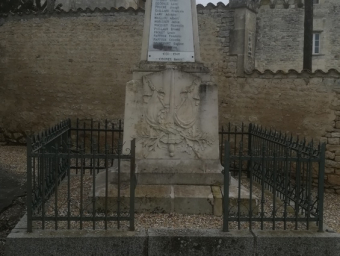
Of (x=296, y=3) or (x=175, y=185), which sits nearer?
(x=175, y=185)

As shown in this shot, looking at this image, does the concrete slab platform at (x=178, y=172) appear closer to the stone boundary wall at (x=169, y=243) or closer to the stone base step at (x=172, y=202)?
the stone base step at (x=172, y=202)

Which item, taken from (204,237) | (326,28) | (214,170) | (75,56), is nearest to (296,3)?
(326,28)

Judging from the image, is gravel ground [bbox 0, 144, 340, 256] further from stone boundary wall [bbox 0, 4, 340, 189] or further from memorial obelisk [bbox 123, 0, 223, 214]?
A: stone boundary wall [bbox 0, 4, 340, 189]

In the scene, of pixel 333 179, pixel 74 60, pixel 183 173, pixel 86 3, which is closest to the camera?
pixel 183 173

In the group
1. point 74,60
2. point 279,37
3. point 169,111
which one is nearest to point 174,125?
point 169,111

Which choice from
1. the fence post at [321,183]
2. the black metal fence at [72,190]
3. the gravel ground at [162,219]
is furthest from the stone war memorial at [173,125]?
the fence post at [321,183]

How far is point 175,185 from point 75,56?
7541mm

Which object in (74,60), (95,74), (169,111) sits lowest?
(169,111)

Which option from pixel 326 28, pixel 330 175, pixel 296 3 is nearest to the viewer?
pixel 330 175

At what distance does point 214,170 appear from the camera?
576 centimetres

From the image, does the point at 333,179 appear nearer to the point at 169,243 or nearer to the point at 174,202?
the point at 174,202

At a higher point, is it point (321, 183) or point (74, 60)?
point (74, 60)

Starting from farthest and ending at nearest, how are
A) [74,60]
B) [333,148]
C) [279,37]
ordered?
[279,37], [74,60], [333,148]

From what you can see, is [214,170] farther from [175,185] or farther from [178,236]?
[178,236]
